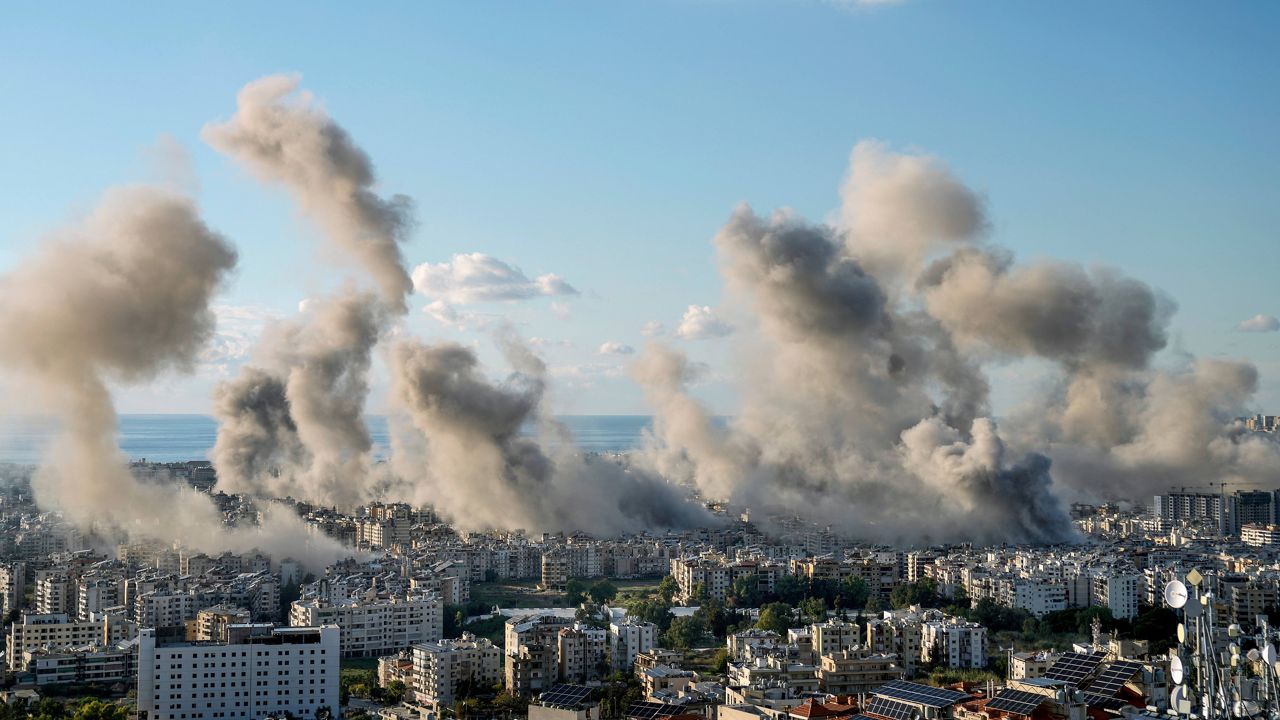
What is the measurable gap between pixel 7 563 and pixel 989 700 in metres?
21.0

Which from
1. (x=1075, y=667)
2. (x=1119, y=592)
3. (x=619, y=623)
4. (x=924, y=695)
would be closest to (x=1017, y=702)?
(x=924, y=695)

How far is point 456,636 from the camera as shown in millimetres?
21766

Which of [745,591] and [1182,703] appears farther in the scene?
[745,591]

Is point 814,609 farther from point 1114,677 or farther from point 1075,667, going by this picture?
point 1114,677

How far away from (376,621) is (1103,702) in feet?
37.0

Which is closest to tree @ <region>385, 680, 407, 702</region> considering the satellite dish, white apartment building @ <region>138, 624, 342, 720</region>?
white apartment building @ <region>138, 624, 342, 720</region>

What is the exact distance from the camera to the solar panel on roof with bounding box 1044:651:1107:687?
47.4ft

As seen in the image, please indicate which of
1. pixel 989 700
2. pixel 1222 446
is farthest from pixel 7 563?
pixel 1222 446

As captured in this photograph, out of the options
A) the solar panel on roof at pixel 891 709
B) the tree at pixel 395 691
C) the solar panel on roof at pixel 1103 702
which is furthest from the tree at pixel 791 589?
the solar panel on roof at pixel 1103 702

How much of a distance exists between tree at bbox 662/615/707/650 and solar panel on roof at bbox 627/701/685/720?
5.77 metres

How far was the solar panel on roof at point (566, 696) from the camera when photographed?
48.3 feet

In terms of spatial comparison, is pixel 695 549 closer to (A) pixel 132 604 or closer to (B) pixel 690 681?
(A) pixel 132 604

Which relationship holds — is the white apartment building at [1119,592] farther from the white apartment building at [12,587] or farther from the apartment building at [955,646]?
the white apartment building at [12,587]

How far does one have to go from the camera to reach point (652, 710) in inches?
574
